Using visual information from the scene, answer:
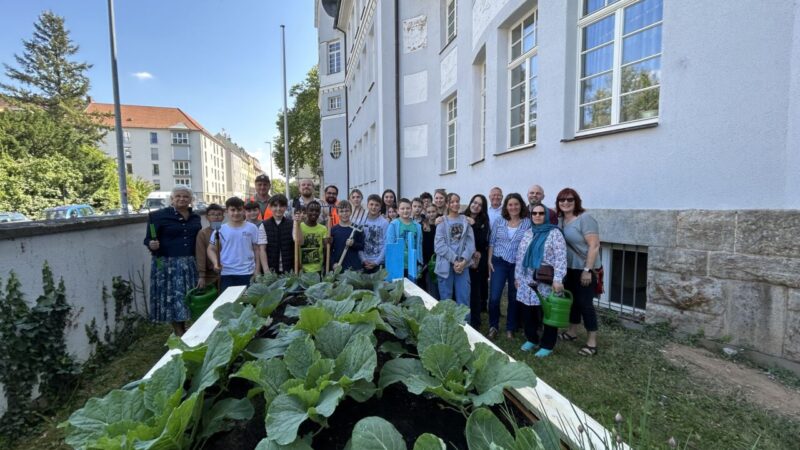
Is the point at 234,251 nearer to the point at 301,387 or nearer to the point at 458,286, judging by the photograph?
the point at 458,286

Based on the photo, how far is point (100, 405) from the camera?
122cm

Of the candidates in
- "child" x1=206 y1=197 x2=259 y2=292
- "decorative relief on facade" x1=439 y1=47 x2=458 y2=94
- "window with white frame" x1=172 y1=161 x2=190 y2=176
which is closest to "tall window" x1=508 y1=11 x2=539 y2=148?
"decorative relief on facade" x1=439 y1=47 x2=458 y2=94

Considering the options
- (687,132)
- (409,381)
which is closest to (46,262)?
(409,381)

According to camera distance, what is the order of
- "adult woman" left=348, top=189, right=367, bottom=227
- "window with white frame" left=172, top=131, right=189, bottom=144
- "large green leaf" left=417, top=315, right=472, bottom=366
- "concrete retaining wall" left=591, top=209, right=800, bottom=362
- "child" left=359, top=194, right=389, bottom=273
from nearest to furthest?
"large green leaf" left=417, top=315, right=472, bottom=366, "concrete retaining wall" left=591, top=209, right=800, bottom=362, "child" left=359, top=194, right=389, bottom=273, "adult woman" left=348, top=189, right=367, bottom=227, "window with white frame" left=172, top=131, right=189, bottom=144

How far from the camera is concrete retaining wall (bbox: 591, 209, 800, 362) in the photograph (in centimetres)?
355

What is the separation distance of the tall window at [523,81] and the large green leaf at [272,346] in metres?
6.10

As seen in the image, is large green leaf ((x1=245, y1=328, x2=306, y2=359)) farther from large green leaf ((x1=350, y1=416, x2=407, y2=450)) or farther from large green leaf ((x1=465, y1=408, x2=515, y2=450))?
large green leaf ((x1=465, y1=408, x2=515, y2=450))

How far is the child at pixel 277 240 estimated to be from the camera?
15.1 ft

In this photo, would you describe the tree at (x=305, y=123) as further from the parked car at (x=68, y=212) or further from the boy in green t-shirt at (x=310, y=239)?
the boy in green t-shirt at (x=310, y=239)

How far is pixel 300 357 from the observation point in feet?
4.59

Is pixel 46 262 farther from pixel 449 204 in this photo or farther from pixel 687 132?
pixel 687 132

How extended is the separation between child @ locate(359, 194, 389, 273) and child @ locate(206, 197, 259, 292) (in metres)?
1.30

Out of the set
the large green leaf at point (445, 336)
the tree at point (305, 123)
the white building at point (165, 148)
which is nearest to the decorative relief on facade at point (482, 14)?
the large green leaf at point (445, 336)

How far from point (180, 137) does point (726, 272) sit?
78820 mm
